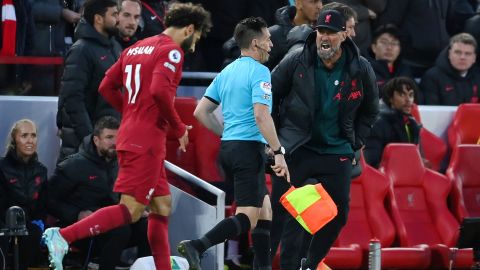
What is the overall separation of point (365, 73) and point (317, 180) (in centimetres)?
78

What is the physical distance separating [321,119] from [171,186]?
1.97 metres

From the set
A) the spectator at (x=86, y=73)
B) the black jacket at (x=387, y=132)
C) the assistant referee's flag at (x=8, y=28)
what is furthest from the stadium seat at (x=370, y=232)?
the assistant referee's flag at (x=8, y=28)

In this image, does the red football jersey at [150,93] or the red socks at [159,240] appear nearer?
the red football jersey at [150,93]

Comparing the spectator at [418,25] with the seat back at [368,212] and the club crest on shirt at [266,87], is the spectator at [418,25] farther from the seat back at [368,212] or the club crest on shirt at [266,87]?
the club crest on shirt at [266,87]

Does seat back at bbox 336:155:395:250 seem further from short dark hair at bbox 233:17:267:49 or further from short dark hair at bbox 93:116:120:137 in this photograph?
short dark hair at bbox 233:17:267:49

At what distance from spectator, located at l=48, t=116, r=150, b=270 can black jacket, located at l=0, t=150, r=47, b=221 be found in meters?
0.10

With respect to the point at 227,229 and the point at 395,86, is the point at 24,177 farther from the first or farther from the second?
the point at 395,86

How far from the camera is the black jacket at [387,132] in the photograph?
1232 centimetres

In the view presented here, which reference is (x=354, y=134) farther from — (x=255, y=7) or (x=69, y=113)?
(x=255, y=7)

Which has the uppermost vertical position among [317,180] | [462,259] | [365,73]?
[365,73]

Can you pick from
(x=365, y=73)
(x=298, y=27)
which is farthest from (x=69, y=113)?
(x=365, y=73)

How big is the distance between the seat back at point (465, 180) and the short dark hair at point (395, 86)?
2.30 feet

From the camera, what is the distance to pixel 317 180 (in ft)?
31.3

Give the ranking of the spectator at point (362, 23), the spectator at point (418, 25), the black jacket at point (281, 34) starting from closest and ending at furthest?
1. the black jacket at point (281, 34)
2. the spectator at point (362, 23)
3. the spectator at point (418, 25)
